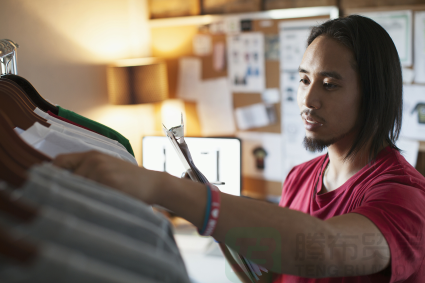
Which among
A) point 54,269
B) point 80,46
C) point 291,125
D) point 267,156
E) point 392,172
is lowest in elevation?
point 267,156

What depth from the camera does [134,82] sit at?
1.92 metres

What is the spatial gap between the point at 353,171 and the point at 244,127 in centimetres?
129

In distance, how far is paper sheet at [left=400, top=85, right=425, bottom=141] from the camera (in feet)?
5.77

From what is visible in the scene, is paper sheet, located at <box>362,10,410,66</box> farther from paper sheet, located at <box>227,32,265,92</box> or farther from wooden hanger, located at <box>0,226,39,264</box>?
wooden hanger, located at <box>0,226,39,264</box>

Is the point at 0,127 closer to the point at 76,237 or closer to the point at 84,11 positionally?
the point at 76,237

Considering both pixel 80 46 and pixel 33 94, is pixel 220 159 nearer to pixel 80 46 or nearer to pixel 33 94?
pixel 80 46

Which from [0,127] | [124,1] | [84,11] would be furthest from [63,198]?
[124,1]

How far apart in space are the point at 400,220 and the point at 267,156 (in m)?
1.48

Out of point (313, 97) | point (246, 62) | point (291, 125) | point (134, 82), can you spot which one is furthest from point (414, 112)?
point (134, 82)

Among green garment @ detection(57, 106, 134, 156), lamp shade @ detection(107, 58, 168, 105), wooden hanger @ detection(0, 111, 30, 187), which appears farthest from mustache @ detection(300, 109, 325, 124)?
lamp shade @ detection(107, 58, 168, 105)

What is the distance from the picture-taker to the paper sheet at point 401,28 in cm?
171

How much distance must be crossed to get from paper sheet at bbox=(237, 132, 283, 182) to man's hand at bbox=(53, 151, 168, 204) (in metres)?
1.73

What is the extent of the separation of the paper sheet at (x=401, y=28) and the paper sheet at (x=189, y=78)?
42.5 inches

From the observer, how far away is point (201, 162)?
1.74 metres
